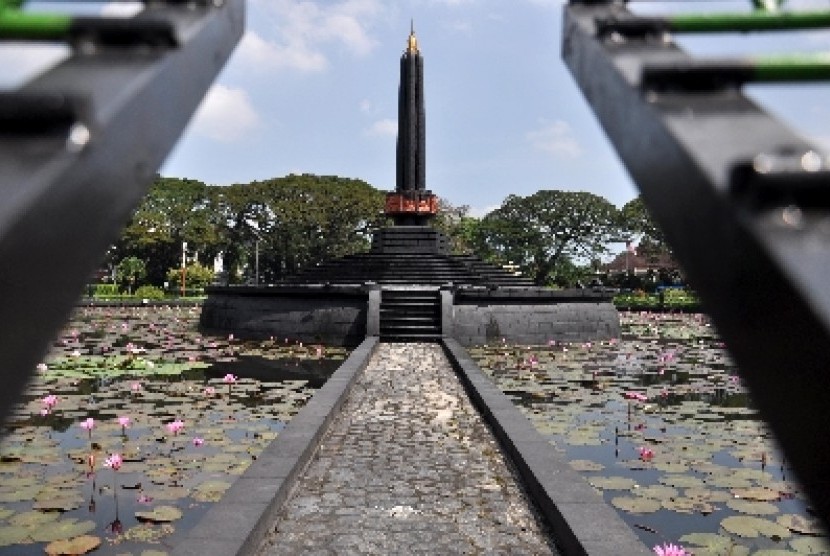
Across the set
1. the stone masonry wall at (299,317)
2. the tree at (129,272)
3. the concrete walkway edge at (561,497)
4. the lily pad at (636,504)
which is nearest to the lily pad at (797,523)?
the lily pad at (636,504)

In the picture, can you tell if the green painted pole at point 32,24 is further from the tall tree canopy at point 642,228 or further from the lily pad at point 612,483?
the tall tree canopy at point 642,228

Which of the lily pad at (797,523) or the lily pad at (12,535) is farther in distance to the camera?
the lily pad at (797,523)

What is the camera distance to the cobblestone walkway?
3051mm

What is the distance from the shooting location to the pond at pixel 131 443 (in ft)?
10.6

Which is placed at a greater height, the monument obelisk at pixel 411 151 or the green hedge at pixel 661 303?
the monument obelisk at pixel 411 151

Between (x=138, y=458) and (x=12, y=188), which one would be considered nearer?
(x=12, y=188)

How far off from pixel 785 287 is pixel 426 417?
17.3ft

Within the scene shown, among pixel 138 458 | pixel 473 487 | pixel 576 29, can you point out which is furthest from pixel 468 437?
pixel 576 29

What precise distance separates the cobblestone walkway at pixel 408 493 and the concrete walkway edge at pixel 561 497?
98 millimetres

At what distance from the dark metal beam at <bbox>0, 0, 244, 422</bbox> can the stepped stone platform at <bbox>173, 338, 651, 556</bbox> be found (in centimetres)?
208

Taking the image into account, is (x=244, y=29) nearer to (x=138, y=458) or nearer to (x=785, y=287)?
(x=785, y=287)

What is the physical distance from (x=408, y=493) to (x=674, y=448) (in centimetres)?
237

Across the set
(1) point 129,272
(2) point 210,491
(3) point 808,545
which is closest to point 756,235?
(3) point 808,545

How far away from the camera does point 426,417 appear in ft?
19.1
